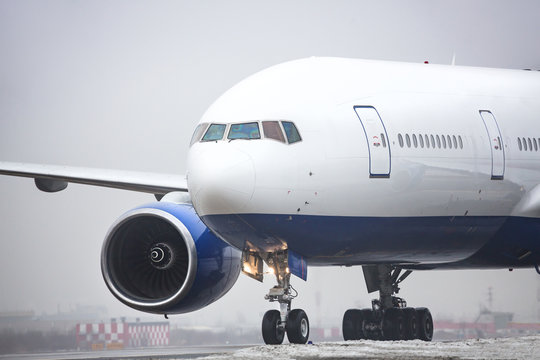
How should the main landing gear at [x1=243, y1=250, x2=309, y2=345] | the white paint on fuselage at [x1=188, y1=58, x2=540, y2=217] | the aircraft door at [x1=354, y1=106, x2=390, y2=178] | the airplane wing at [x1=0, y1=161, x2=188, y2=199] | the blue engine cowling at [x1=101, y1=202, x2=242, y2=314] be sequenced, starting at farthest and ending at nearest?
the airplane wing at [x1=0, y1=161, x2=188, y2=199] < the blue engine cowling at [x1=101, y1=202, x2=242, y2=314] < the aircraft door at [x1=354, y1=106, x2=390, y2=178] < the main landing gear at [x1=243, y1=250, x2=309, y2=345] < the white paint on fuselage at [x1=188, y1=58, x2=540, y2=217]

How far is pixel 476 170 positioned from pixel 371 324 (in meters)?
4.78

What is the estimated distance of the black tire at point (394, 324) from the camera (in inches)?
850

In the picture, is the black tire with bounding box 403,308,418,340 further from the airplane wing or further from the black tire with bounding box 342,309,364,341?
the airplane wing

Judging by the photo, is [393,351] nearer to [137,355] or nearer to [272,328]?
[272,328]

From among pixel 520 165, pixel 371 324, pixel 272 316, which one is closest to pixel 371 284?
pixel 371 324

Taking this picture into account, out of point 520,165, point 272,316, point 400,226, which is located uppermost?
point 520,165

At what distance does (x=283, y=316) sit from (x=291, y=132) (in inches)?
95.8

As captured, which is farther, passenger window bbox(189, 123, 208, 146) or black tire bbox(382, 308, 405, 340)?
black tire bbox(382, 308, 405, 340)

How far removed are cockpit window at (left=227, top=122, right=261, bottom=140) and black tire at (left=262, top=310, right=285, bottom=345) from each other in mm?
2393

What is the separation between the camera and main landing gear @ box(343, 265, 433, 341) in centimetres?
2164

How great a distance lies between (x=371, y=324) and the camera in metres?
22.0

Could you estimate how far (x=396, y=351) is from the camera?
55.3 ft

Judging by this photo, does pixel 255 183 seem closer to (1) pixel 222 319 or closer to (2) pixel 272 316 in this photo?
(2) pixel 272 316

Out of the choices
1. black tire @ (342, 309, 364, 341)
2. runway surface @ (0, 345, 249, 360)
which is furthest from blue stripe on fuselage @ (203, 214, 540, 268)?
runway surface @ (0, 345, 249, 360)
